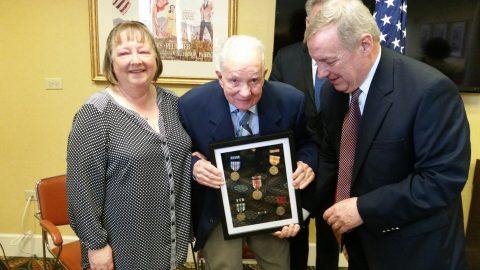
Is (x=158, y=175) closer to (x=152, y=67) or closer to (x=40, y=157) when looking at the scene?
(x=152, y=67)

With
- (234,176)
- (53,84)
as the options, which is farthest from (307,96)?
(53,84)

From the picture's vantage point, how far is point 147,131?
70.0 inches

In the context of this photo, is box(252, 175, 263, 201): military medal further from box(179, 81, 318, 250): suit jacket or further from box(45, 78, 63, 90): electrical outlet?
box(45, 78, 63, 90): electrical outlet

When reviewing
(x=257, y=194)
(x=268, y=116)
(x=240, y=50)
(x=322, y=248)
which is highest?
(x=240, y=50)

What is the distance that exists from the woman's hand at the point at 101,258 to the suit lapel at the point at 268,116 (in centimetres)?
94

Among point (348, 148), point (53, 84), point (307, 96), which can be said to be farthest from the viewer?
point (53, 84)

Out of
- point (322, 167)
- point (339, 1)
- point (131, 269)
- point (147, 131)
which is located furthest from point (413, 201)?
point (131, 269)

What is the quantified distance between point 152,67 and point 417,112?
1.17 m

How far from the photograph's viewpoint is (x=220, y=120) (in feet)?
5.91

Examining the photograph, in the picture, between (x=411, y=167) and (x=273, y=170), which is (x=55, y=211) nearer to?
(x=273, y=170)

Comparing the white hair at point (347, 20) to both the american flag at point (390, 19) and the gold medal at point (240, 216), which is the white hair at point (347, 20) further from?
the american flag at point (390, 19)

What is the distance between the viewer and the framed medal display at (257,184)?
1.70 meters

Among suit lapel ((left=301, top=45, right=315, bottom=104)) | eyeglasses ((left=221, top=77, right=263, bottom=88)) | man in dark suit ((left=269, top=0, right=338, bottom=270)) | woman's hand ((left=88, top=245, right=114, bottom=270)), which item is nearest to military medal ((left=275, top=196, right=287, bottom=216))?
eyeglasses ((left=221, top=77, right=263, bottom=88))

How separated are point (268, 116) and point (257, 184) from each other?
328mm
